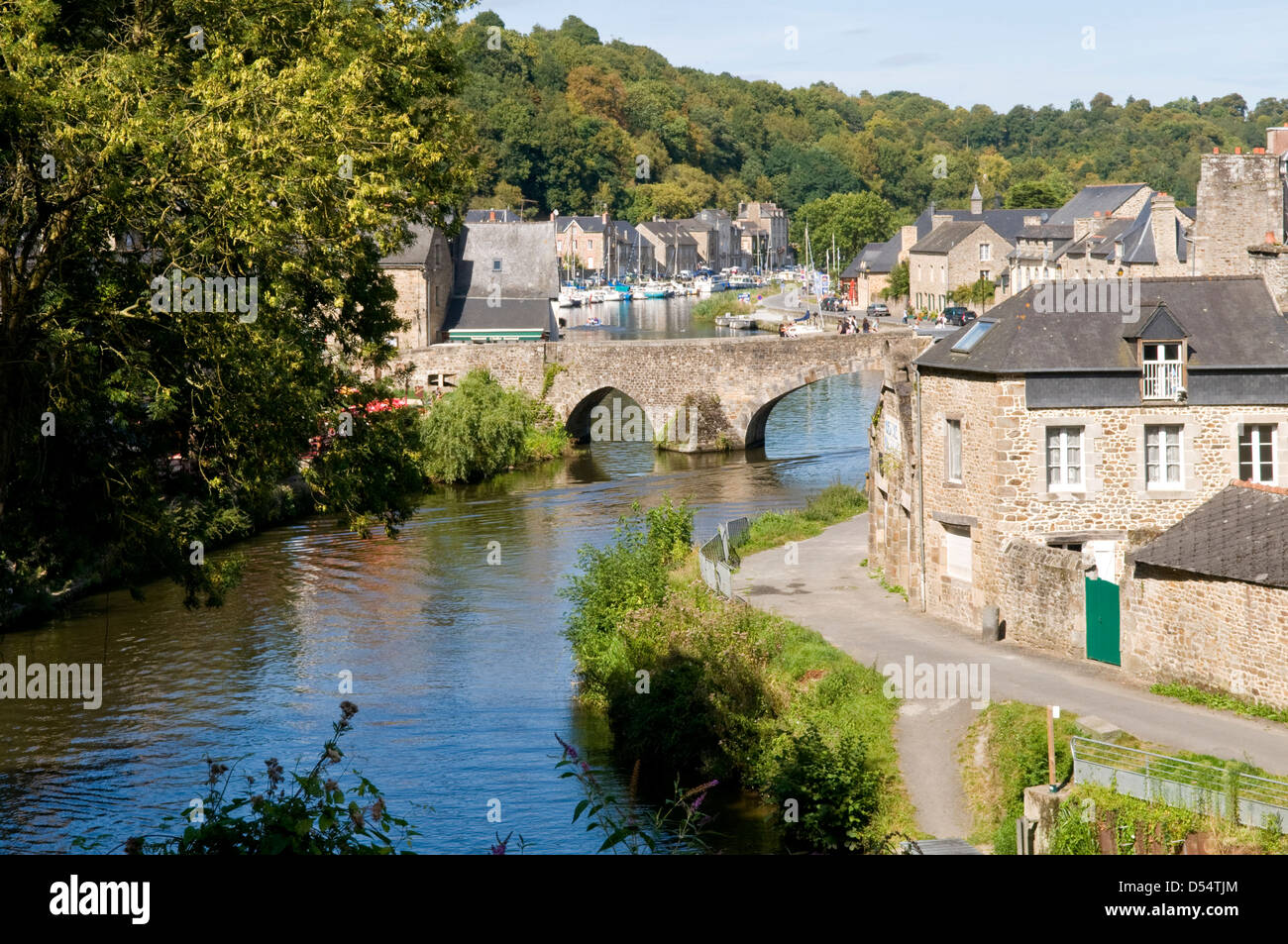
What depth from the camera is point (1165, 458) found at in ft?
66.9

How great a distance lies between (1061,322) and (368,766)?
11780 millimetres

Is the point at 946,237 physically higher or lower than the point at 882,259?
higher

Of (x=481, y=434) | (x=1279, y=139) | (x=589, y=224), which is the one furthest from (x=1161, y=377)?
(x=589, y=224)

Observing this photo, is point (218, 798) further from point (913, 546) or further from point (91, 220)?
point (913, 546)

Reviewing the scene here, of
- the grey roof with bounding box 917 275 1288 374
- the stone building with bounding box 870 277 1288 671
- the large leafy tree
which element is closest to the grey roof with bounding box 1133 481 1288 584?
the stone building with bounding box 870 277 1288 671

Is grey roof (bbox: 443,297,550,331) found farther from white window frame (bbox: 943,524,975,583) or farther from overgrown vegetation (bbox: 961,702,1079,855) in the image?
overgrown vegetation (bbox: 961,702,1079,855)

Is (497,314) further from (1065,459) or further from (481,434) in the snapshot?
(1065,459)

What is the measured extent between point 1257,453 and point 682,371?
90.1 feet

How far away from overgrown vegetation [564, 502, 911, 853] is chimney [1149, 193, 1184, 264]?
26.9 metres

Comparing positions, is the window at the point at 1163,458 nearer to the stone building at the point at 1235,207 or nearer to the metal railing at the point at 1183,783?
the metal railing at the point at 1183,783

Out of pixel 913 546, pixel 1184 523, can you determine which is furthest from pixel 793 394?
pixel 1184 523

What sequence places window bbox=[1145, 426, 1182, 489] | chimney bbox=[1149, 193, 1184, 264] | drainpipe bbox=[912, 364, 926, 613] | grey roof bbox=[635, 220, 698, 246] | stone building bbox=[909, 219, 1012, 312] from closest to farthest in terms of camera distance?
1. window bbox=[1145, 426, 1182, 489]
2. drainpipe bbox=[912, 364, 926, 613]
3. chimney bbox=[1149, 193, 1184, 264]
4. stone building bbox=[909, 219, 1012, 312]
5. grey roof bbox=[635, 220, 698, 246]

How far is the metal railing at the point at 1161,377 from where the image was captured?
2028cm

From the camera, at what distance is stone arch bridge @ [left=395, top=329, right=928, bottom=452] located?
151 ft
